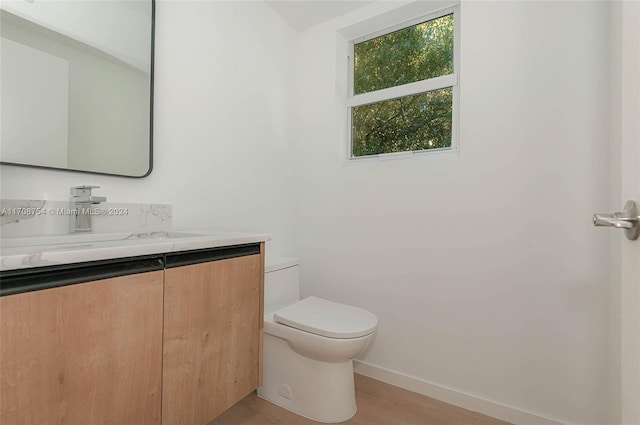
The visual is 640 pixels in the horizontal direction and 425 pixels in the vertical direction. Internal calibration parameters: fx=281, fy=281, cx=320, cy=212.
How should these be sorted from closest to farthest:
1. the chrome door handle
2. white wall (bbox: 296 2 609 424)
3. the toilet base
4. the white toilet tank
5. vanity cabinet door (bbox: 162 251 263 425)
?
the chrome door handle, vanity cabinet door (bbox: 162 251 263 425), white wall (bbox: 296 2 609 424), the toilet base, the white toilet tank

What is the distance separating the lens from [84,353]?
68 cm

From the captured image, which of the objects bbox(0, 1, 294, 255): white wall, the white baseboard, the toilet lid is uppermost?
bbox(0, 1, 294, 255): white wall

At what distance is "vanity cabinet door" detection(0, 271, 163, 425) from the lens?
59cm

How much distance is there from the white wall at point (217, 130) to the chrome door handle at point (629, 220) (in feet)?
4.94

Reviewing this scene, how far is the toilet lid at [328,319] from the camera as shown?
1243 millimetres

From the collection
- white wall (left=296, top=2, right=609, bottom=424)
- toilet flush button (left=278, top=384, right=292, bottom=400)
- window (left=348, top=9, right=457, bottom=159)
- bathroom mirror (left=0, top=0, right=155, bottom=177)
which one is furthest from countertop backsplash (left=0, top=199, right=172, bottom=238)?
window (left=348, top=9, right=457, bottom=159)

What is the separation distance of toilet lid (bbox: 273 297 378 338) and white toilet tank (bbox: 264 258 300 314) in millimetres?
149

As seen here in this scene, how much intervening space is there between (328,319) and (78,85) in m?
1.43

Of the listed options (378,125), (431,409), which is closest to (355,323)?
(431,409)

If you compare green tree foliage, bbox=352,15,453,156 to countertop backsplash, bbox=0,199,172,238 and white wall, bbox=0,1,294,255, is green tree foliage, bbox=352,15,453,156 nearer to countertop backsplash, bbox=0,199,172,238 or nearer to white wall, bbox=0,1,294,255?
white wall, bbox=0,1,294,255

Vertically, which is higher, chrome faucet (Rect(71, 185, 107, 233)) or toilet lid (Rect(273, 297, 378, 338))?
chrome faucet (Rect(71, 185, 107, 233))

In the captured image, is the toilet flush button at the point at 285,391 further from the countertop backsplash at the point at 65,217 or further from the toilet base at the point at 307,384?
the countertop backsplash at the point at 65,217

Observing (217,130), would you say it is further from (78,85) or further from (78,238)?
(78,238)

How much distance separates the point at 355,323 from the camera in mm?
1319
